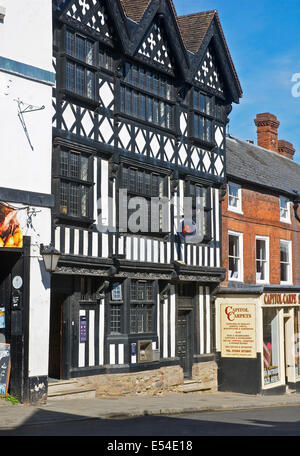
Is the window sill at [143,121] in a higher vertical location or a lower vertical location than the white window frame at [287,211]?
higher

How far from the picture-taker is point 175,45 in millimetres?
20625

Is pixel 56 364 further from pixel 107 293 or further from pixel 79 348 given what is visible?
pixel 107 293

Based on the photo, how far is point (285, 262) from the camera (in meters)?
27.4

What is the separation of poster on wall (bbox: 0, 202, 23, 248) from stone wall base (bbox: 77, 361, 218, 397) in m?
4.33

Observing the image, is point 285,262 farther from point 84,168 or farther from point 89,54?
point 89,54

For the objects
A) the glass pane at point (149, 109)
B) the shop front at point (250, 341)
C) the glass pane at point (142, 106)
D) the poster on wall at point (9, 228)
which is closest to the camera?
the poster on wall at point (9, 228)

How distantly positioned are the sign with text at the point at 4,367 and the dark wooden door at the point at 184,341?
759 centimetres

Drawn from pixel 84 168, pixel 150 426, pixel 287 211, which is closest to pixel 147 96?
pixel 84 168

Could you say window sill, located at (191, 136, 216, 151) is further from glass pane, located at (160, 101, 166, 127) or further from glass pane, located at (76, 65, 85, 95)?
glass pane, located at (76, 65, 85, 95)

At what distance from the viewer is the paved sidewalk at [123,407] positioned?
1306cm

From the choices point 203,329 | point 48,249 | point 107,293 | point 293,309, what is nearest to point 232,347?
point 203,329

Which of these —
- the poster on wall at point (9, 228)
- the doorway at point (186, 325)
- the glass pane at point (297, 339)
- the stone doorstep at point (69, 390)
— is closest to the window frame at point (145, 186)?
the doorway at point (186, 325)

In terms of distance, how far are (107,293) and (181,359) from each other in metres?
4.66

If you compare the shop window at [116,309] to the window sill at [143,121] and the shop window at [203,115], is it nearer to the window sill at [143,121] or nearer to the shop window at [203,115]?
the window sill at [143,121]
